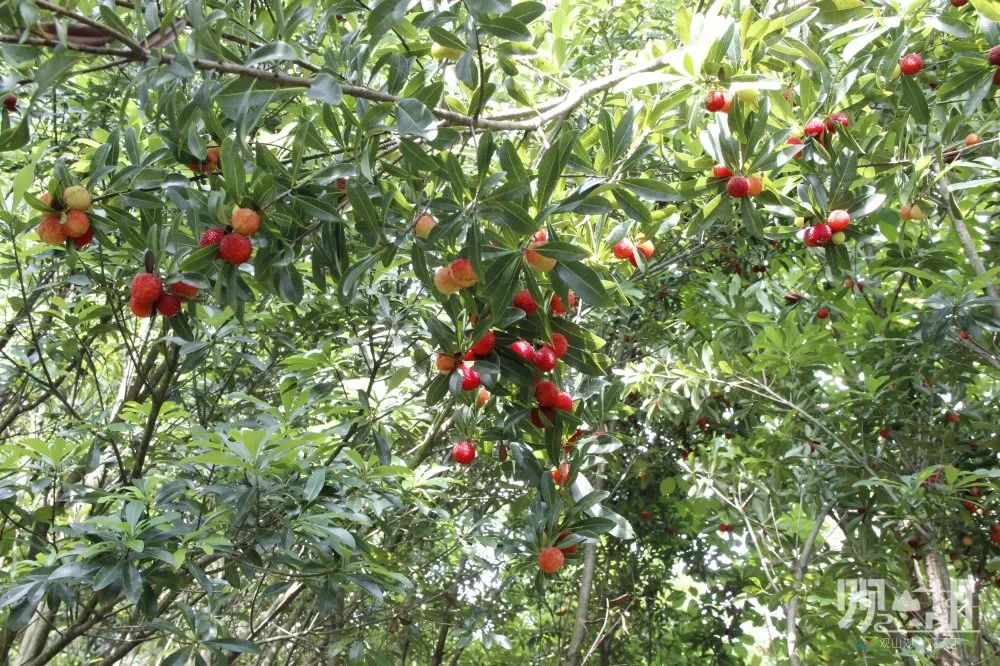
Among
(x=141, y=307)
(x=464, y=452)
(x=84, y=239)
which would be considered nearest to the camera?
(x=141, y=307)

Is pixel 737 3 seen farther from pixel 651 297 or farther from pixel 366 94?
pixel 651 297

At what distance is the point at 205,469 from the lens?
2.72 metres

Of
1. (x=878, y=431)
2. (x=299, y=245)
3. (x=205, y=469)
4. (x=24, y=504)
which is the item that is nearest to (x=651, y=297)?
(x=878, y=431)

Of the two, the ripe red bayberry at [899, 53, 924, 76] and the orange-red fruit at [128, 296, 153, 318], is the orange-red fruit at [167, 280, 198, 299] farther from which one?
the ripe red bayberry at [899, 53, 924, 76]

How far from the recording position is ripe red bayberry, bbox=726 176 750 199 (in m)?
1.88

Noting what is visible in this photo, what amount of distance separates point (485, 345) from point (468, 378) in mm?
87

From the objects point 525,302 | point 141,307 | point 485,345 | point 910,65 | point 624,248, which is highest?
point 910,65

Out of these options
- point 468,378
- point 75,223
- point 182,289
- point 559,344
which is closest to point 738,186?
point 559,344

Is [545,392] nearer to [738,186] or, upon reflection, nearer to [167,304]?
[738,186]

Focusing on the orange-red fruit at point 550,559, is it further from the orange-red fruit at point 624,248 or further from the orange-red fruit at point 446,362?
the orange-red fruit at point 624,248

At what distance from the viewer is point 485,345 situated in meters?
1.74

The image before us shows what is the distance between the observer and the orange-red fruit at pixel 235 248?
156 cm

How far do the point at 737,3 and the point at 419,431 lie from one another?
2280mm

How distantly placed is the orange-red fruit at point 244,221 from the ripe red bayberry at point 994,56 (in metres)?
2.00
